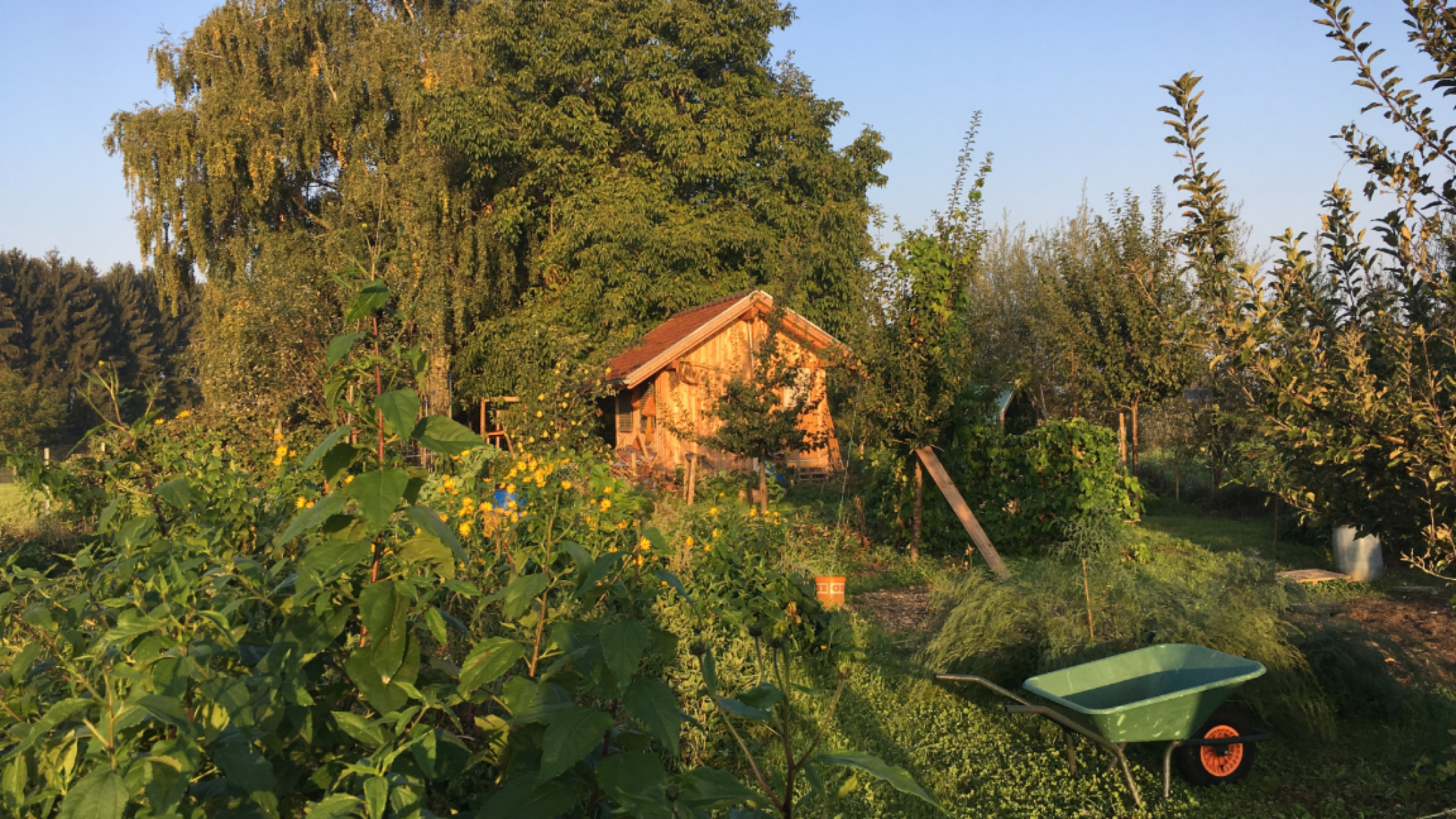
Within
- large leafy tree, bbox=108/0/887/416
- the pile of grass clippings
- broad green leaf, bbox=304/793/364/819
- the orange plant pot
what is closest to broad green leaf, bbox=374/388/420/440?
broad green leaf, bbox=304/793/364/819

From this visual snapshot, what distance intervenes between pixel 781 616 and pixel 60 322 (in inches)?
2239

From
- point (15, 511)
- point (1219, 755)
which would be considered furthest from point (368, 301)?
point (15, 511)

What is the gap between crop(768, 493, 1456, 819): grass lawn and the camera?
411 centimetres

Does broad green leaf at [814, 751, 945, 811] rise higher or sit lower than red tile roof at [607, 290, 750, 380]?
lower

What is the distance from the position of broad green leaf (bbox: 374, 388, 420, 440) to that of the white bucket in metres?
10.00

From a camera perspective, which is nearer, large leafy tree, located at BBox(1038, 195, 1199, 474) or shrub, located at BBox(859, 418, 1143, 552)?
shrub, located at BBox(859, 418, 1143, 552)

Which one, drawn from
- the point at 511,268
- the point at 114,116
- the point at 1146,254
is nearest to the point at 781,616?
the point at 1146,254

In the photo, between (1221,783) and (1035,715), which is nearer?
(1221,783)

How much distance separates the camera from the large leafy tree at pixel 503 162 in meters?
20.6

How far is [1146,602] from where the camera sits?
18.0ft

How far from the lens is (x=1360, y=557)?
8953mm

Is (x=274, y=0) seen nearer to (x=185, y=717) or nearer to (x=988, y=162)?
(x=988, y=162)

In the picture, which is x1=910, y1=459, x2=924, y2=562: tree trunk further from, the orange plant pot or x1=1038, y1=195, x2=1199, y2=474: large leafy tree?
x1=1038, y1=195, x2=1199, y2=474: large leafy tree

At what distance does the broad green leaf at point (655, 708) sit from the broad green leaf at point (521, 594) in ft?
0.80
